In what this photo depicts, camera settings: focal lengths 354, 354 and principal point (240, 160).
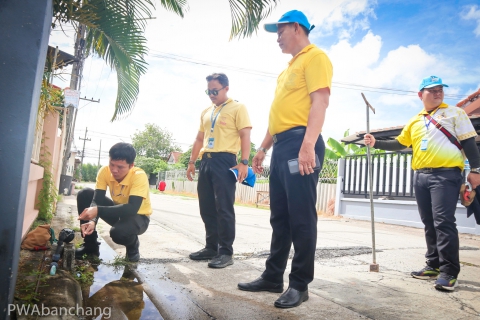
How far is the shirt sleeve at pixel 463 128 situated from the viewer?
2994mm

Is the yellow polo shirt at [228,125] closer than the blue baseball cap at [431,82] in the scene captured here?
No

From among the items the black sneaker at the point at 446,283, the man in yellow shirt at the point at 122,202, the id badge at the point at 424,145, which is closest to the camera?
the black sneaker at the point at 446,283

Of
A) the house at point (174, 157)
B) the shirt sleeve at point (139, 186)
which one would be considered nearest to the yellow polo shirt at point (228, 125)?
the shirt sleeve at point (139, 186)

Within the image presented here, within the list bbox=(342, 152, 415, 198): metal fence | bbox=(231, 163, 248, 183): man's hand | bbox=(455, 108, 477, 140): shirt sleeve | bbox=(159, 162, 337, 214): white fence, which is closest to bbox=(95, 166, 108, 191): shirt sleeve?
bbox=(231, 163, 248, 183): man's hand

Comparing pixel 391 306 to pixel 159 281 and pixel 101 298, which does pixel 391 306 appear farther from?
pixel 101 298

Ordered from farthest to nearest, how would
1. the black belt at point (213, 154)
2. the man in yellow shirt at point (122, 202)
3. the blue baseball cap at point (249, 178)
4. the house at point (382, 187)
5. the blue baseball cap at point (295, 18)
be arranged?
the house at point (382, 187)
the black belt at point (213, 154)
the blue baseball cap at point (249, 178)
the man in yellow shirt at point (122, 202)
the blue baseball cap at point (295, 18)

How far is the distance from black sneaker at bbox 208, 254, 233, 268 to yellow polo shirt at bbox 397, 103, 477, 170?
1.93 m

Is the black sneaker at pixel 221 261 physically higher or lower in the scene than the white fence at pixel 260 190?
lower

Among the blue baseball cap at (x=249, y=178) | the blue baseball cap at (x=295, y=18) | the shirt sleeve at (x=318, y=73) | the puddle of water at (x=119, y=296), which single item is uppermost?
the blue baseball cap at (x=295, y=18)

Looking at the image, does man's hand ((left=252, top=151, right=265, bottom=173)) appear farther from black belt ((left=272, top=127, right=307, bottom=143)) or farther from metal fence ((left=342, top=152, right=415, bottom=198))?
metal fence ((left=342, top=152, right=415, bottom=198))

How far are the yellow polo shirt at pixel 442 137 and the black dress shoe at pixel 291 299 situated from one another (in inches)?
67.6

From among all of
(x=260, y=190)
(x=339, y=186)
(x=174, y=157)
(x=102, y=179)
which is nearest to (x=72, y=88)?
(x=260, y=190)

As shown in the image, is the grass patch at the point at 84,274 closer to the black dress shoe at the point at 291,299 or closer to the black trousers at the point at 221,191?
the black trousers at the point at 221,191

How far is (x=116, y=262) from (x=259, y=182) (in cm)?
1566
